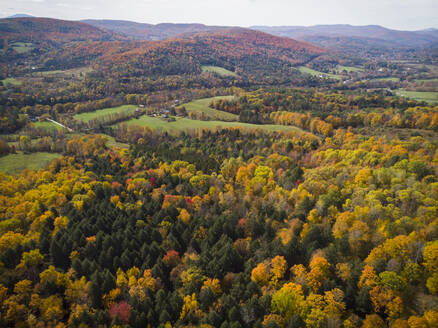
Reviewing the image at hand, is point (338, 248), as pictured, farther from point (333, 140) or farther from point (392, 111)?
point (392, 111)

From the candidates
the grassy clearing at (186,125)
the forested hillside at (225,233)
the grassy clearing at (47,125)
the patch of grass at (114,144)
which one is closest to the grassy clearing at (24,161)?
the forested hillside at (225,233)

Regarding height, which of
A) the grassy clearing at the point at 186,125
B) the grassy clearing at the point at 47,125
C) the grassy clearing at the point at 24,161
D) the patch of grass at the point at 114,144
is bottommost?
the grassy clearing at the point at 24,161

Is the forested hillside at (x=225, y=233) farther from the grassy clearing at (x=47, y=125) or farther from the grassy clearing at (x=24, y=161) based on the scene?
the grassy clearing at (x=47, y=125)

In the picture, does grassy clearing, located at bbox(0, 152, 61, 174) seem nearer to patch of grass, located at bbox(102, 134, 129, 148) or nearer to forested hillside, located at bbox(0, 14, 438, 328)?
forested hillside, located at bbox(0, 14, 438, 328)

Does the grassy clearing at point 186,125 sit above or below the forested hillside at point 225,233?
above

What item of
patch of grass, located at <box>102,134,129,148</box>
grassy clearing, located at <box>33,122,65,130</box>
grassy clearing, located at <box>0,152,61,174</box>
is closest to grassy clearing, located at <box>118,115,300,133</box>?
patch of grass, located at <box>102,134,129,148</box>

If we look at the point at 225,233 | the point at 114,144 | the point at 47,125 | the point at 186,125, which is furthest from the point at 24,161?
the point at 225,233

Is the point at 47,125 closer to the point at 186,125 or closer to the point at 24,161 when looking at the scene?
the point at 24,161
